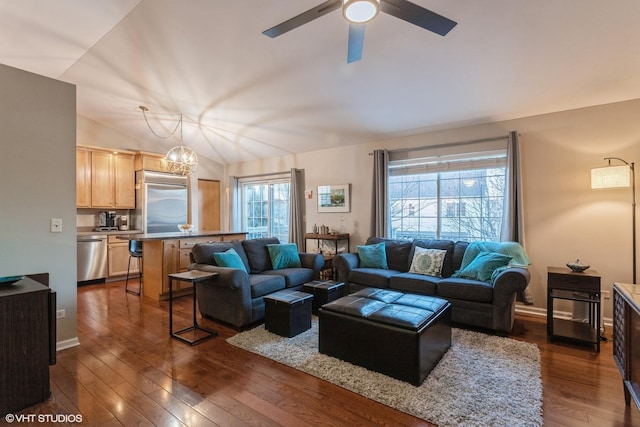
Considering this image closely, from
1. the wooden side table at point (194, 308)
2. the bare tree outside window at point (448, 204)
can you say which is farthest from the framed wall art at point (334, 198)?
the wooden side table at point (194, 308)

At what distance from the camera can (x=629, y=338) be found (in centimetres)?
190

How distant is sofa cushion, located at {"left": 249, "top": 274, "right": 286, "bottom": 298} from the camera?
3.54 meters

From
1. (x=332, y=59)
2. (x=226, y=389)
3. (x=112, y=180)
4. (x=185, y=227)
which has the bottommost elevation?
(x=226, y=389)

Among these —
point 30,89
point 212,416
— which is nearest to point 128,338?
point 212,416

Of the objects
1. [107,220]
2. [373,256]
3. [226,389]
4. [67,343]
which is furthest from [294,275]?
[107,220]

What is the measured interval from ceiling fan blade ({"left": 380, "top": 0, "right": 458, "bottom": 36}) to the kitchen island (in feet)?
13.3

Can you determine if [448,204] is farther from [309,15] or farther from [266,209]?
[266,209]

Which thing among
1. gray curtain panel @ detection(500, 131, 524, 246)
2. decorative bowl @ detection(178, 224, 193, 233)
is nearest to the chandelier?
decorative bowl @ detection(178, 224, 193, 233)

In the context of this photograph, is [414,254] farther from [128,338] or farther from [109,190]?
[109,190]

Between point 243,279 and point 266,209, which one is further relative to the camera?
point 266,209

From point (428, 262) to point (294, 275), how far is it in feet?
5.99

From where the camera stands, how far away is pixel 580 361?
2.67m

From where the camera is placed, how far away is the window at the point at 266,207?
264 inches

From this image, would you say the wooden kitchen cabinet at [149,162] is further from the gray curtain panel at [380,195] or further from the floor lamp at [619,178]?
the floor lamp at [619,178]
